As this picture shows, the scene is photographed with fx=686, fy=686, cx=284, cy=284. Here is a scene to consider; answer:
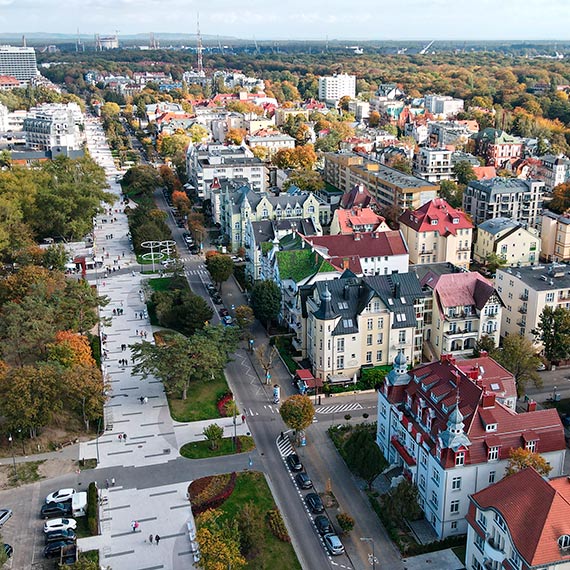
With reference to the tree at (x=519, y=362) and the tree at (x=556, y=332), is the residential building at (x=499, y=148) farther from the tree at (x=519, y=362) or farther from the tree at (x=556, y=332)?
the tree at (x=519, y=362)

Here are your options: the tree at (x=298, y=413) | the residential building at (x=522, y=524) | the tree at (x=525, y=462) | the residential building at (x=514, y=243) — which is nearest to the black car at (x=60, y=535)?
the tree at (x=298, y=413)

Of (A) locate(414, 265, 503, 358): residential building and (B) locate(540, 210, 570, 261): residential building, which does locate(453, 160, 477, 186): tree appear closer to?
(B) locate(540, 210, 570, 261): residential building

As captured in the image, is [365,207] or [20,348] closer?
[20,348]

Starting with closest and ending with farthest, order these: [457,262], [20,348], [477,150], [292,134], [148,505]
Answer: [148,505] < [20,348] < [457,262] < [477,150] < [292,134]

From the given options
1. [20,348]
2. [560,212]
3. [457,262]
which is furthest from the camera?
[560,212]

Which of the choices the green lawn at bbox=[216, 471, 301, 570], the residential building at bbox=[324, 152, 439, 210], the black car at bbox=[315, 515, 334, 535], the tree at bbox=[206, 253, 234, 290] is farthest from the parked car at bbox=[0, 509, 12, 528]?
the residential building at bbox=[324, 152, 439, 210]

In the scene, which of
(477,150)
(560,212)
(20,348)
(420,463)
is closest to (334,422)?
(420,463)

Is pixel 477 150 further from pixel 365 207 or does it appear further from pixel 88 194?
pixel 88 194
